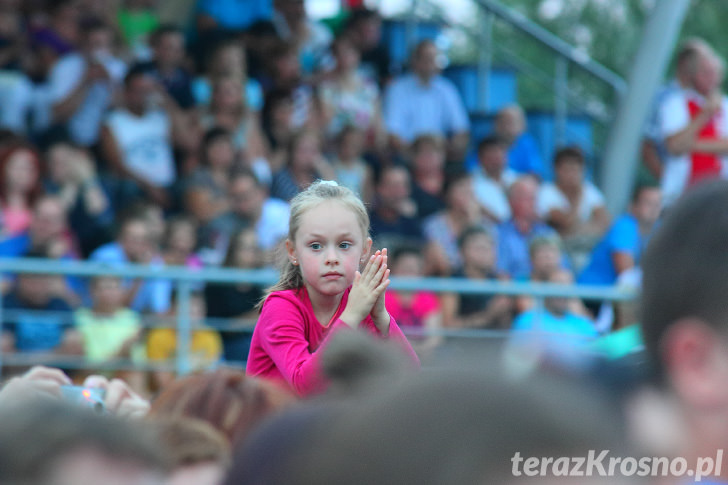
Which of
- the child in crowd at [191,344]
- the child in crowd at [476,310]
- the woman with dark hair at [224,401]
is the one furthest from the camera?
the child in crowd at [476,310]

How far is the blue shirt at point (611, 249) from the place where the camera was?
7.58 m

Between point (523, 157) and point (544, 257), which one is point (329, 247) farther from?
point (523, 157)

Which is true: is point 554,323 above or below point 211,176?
below

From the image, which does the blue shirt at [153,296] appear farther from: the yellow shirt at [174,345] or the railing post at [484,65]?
the railing post at [484,65]

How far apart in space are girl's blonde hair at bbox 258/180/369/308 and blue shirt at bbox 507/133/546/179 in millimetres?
7151

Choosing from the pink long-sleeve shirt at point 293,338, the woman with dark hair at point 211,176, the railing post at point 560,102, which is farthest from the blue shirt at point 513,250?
the pink long-sleeve shirt at point 293,338

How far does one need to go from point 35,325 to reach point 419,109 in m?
4.67

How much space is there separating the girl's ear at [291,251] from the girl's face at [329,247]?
0.16ft

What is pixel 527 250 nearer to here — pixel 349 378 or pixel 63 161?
pixel 63 161

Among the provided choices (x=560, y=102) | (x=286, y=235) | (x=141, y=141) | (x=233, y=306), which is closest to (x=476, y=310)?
(x=233, y=306)

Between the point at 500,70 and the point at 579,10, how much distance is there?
56.1 feet

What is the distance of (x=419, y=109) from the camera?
32.6 feet

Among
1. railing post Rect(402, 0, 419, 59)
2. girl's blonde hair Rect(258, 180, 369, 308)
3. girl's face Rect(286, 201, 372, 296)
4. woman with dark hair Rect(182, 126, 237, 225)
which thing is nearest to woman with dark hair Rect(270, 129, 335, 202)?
woman with dark hair Rect(182, 126, 237, 225)

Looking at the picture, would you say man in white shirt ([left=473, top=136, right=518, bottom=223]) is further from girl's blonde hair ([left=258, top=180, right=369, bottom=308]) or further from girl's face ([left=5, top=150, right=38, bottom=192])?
girl's blonde hair ([left=258, top=180, right=369, bottom=308])
